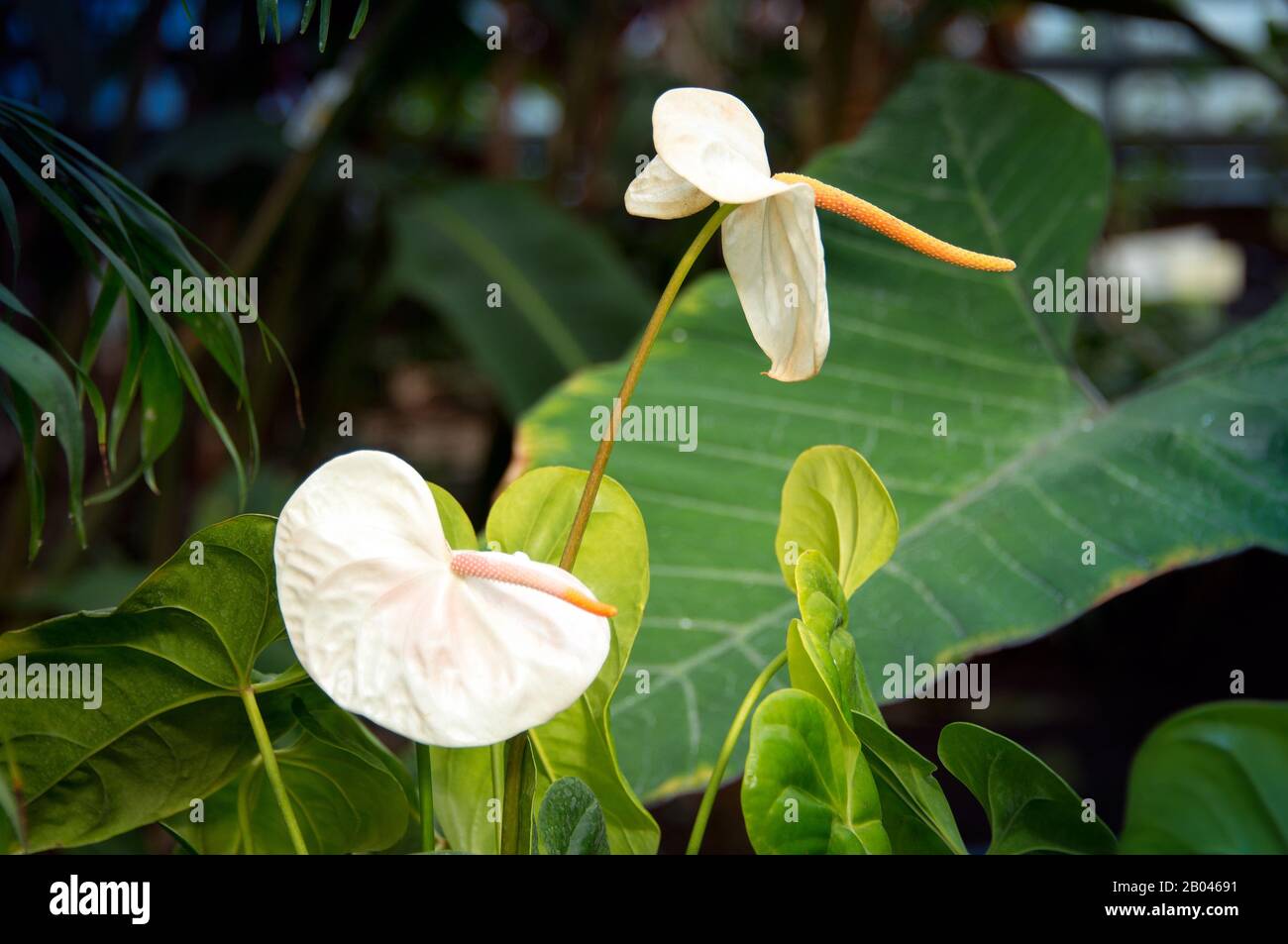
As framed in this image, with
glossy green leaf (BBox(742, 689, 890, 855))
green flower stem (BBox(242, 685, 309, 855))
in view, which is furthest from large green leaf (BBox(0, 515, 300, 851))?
glossy green leaf (BBox(742, 689, 890, 855))

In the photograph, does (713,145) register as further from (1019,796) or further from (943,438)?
(943,438)

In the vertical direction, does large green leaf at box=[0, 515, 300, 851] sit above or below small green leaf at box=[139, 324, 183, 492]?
below

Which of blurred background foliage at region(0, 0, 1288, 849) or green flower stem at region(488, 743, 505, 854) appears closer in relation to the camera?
green flower stem at region(488, 743, 505, 854)

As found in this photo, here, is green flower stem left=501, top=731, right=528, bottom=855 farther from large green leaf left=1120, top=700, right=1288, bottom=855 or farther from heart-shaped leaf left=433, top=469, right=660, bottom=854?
large green leaf left=1120, top=700, right=1288, bottom=855

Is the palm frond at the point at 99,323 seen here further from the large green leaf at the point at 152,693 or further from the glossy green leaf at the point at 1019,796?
the glossy green leaf at the point at 1019,796

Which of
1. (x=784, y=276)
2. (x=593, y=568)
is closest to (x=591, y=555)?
(x=593, y=568)

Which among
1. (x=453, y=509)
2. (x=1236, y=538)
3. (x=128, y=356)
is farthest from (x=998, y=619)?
(x=128, y=356)
